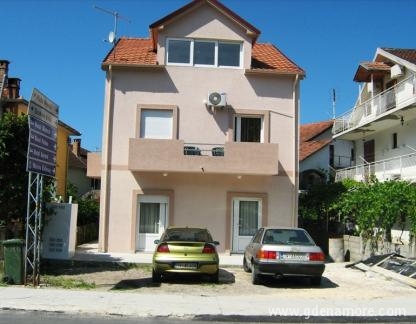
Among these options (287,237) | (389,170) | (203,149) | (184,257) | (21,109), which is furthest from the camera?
(21,109)

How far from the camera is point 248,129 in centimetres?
2069

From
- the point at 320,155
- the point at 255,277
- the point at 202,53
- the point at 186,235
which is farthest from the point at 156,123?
the point at 320,155

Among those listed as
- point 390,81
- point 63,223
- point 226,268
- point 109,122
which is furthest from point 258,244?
point 390,81

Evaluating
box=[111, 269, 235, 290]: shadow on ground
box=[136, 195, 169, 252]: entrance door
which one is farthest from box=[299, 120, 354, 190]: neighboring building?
box=[111, 269, 235, 290]: shadow on ground

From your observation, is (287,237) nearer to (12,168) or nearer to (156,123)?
(12,168)

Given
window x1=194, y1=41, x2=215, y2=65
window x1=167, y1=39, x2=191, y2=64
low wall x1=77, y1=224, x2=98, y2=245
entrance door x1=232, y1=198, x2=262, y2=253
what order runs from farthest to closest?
low wall x1=77, y1=224, x2=98, y2=245 → window x1=194, y1=41, x2=215, y2=65 → window x1=167, y1=39, x2=191, y2=64 → entrance door x1=232, y1=198, x2=262, y2=253

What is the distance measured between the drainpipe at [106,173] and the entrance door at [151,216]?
1.21 m

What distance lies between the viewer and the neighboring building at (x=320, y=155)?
116ft

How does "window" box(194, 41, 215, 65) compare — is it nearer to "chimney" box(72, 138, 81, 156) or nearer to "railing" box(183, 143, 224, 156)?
"railing" box(183, 143, 224, 156)

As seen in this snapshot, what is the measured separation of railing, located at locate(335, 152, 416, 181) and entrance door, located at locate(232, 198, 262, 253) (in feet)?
25.0

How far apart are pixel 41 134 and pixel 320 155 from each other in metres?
26.5

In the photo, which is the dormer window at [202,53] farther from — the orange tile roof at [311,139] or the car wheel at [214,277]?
the orange tile roof at [311,139]

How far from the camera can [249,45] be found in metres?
20.9

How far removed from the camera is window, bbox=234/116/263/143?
67.5ft
